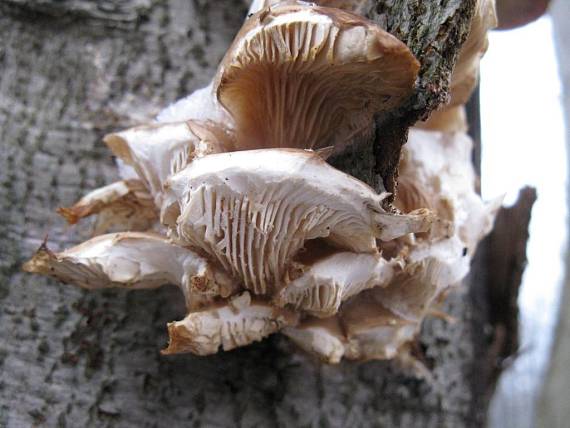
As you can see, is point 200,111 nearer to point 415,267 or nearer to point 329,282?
point 329,282

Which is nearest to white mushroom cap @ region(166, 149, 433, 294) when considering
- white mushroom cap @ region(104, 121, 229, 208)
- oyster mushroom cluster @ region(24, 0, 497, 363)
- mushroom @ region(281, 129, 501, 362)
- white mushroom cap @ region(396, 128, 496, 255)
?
oyster mushroom cluster @ region(24, 0, 497, 363)

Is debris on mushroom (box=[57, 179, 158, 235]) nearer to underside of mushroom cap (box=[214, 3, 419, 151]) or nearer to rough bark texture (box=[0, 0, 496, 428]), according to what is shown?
rough bark texture (box=[0, 0, 496, 428])

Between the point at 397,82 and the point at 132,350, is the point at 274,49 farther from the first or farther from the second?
the point at 132,350

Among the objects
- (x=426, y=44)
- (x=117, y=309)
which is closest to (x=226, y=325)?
(x=117, y=309)

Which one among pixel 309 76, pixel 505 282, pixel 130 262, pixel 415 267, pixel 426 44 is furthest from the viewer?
pixel 505 282

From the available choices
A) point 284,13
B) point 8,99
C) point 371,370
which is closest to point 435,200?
point 371,370

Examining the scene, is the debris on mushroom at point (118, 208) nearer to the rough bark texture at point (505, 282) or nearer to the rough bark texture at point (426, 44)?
the rough bark texture at point (426, 44)
